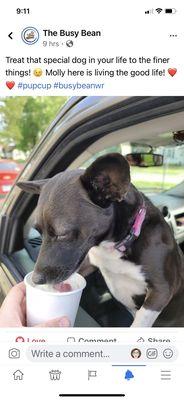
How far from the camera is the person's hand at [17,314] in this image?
4.17 ft

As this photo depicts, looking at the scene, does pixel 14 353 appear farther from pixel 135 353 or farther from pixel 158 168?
pixel 158 168

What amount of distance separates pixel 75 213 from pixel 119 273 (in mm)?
425

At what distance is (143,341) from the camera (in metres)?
1.32

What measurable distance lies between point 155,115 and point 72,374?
914 mm

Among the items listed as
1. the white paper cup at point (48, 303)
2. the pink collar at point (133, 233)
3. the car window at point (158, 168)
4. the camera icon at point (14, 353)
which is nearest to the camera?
the white paper cup at point (48, 303)

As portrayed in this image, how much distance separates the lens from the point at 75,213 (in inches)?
54.2
